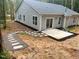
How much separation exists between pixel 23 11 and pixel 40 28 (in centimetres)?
617

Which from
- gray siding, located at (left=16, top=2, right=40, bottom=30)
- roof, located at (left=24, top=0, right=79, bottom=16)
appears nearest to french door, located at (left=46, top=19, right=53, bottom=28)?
roof, located at (left=24, top=0, right=79, bottom=16)

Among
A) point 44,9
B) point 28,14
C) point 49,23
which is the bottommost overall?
point 49,23

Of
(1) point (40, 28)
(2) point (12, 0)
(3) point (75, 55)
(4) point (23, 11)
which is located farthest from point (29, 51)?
(2) point (12, 0)

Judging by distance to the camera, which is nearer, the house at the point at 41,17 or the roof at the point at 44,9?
the house at the point at 41,17

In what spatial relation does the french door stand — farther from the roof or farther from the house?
the roof

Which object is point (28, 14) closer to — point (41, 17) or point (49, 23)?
point (41, 17)

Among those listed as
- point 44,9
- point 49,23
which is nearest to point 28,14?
point 44,9

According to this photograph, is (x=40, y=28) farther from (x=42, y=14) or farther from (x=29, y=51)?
(x=29, y=51)

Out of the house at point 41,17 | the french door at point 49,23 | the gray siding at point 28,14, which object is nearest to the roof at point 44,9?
the house at point 41,17

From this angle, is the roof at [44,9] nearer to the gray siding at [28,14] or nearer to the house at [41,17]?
the house at [41,17]

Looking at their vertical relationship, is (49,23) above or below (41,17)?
below

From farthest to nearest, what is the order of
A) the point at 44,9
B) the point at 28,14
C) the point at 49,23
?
the point at 28,14
the point at 44,9
the point at 49,23

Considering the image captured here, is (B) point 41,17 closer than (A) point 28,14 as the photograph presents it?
Yes

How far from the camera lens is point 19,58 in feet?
29.8
